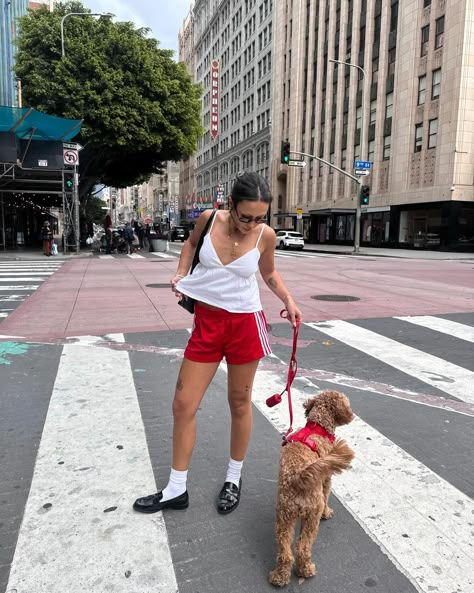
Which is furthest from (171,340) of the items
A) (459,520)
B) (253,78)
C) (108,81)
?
(253,78)

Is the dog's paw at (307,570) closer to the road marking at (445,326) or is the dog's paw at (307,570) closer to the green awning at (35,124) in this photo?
the road marking at (445,326)

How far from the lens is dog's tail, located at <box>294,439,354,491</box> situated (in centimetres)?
198

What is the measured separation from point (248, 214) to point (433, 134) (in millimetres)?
34407

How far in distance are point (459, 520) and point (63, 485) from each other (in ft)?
7.51

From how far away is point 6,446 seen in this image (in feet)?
11.0

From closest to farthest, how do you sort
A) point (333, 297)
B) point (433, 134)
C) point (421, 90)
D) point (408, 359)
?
point (408, 359)
point (333, 297)
point (433, 134)
point (421, 90)

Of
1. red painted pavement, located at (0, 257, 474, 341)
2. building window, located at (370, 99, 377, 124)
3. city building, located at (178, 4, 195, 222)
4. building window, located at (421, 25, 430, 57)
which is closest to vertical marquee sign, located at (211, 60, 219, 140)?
city building, located at (178, 4, 195, 222)

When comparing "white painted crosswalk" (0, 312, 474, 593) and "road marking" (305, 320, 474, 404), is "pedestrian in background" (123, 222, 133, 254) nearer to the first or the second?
"road marking" (305, 320, 474, 404)

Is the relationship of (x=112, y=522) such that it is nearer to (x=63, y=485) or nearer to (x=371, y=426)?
(x=63, y=485)

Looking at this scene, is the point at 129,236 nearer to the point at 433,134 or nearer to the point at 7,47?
the point at 7,47

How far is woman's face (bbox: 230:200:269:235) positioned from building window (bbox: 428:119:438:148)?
111 ft

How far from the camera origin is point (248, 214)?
8.11 ft

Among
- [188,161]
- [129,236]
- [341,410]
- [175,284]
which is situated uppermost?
[188,161]

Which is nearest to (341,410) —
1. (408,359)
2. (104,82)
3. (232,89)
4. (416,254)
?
(408,359)
